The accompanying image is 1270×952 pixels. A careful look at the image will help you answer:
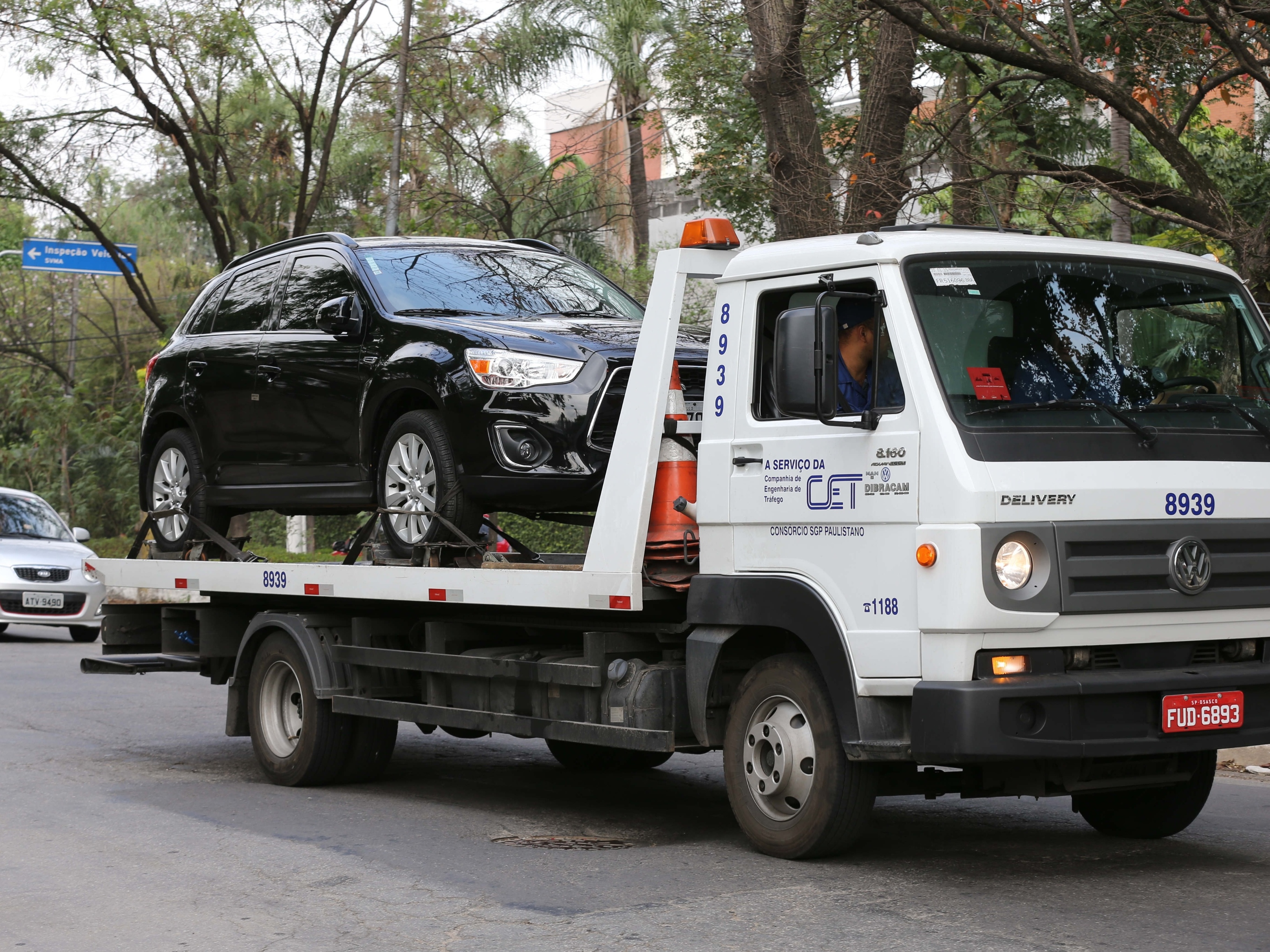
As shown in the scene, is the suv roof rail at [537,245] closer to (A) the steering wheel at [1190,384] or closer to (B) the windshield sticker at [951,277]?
(B) the windshield sticker at [951,277]

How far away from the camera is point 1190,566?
5926mm

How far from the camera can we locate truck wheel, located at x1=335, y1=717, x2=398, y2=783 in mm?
8953

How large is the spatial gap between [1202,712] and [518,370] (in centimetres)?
352

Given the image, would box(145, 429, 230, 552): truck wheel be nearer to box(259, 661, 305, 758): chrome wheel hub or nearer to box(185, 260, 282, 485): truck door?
box(185, 260, 282, 485): truck door

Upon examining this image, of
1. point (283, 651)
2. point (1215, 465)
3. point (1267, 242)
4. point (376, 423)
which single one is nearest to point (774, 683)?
point (1215, 465)

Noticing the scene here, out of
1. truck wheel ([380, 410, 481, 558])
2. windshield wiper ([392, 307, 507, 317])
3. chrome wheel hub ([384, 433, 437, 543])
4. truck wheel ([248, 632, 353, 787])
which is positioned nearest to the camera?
truck wheel ([380, 410, 481, 558])

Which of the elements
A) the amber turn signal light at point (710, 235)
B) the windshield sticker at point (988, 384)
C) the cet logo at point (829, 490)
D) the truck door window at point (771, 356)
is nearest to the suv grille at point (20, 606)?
the amber turn signal light at point (710, 235)

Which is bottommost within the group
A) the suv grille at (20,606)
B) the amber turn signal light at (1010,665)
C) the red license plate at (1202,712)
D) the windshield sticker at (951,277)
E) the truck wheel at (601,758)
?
the truck wheel at (601,758)

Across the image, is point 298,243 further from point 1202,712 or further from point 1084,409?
point 1202,712

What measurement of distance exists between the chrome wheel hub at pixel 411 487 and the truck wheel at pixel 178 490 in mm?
2014

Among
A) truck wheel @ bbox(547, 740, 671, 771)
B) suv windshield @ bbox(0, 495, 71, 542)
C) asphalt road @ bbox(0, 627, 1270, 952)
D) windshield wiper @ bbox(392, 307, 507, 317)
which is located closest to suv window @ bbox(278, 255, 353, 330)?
windshield wiper @ bbox(392, 307, 507, 317)

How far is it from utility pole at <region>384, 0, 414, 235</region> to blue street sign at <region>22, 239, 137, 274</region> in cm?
1010

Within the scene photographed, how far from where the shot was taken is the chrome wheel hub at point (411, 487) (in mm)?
8047

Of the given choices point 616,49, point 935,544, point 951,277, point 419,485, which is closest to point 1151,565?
point 935,544
